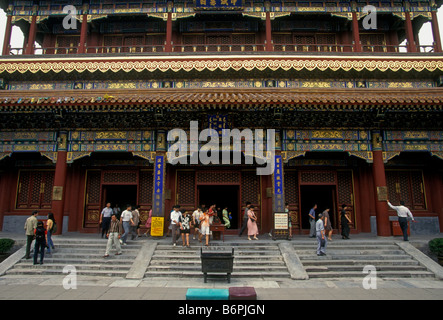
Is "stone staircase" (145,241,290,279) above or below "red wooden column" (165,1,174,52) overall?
→ below

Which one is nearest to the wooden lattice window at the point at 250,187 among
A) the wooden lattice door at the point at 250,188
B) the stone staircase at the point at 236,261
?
the wooden lattice door at the point at 250,188

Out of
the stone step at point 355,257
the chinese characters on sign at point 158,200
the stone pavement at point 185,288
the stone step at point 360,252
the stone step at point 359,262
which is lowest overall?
the stone pavement at point 185,288

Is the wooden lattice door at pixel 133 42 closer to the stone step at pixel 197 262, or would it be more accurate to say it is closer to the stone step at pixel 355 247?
the stone step at pixel 197 262

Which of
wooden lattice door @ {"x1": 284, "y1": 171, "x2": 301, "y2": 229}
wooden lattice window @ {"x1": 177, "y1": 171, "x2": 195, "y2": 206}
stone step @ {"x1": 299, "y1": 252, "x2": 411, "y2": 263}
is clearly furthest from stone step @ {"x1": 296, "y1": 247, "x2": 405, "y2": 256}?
wooden lattice window @ {"x1": 177, "y1": 171, "x2": 195, "y2": 206}

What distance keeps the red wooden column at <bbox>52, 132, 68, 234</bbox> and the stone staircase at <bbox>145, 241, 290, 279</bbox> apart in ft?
15.5

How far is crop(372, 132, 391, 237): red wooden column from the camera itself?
36.6 ft

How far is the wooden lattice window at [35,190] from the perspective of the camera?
43.5 feet

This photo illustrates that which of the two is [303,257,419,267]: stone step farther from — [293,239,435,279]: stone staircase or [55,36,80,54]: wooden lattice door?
[55,36,80,54]: wooden lattice door

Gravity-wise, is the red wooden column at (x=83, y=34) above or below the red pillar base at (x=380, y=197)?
above

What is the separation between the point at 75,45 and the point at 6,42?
328 centimetres

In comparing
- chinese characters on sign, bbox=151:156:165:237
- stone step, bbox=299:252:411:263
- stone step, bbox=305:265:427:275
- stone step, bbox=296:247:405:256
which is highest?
chinese characters on sign, bbox=151:156:165:237

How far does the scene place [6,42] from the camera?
1484 centimetres

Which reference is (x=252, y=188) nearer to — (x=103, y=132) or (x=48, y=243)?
(x=103, y=132)

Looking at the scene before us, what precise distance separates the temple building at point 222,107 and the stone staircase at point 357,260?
175 cm
